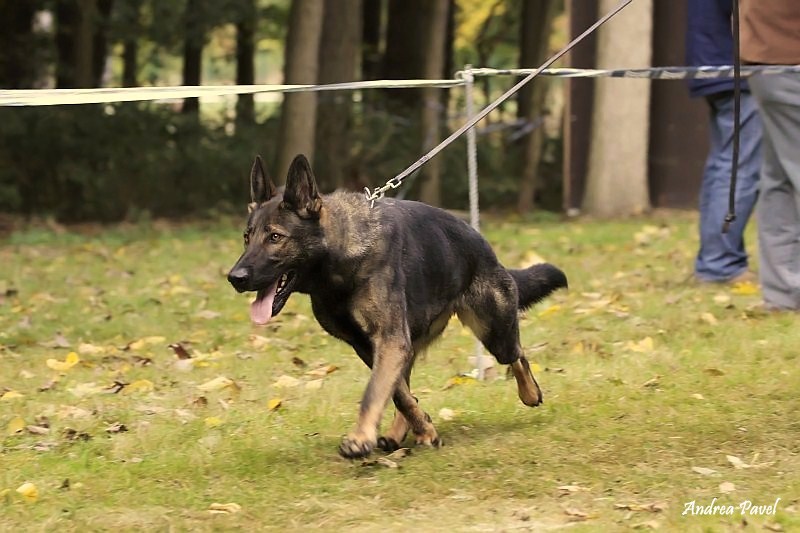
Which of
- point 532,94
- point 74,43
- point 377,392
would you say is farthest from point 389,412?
point 74,43

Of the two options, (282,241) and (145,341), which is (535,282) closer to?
(282,241)

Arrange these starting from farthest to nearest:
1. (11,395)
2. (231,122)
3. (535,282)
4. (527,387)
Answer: (231,122) → (11,395) → (535,282) → (527,387)

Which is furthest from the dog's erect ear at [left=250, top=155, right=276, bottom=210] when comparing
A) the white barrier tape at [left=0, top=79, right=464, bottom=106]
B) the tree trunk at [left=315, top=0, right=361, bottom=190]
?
the tree trunk at [left=315, top=0, right=361, bottom=190]

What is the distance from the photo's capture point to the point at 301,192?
5.40m

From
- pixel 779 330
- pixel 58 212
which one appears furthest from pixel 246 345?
pixel 58 212

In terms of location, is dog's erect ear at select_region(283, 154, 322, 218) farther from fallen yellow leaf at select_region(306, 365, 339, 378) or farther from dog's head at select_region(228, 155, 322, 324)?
fallen yellow leaf at select_region(306, 365, 339, 378)

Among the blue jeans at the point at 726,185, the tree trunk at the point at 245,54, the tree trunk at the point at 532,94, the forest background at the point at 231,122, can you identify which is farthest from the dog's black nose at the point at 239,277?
the tree trunk at the point at 245,54

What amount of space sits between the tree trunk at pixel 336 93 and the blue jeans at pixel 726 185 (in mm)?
8265

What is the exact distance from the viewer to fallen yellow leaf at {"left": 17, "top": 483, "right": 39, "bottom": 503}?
520 centimetres

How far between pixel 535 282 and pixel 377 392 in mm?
1626

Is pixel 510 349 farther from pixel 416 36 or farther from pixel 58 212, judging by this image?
pixel 416 36

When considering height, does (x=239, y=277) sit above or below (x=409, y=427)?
above

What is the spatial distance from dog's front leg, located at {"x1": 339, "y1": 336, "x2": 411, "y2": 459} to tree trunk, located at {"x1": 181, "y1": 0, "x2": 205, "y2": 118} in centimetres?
1459

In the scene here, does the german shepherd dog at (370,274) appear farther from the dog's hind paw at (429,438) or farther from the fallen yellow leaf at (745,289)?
the fallen yellow leaf at (745,289)
